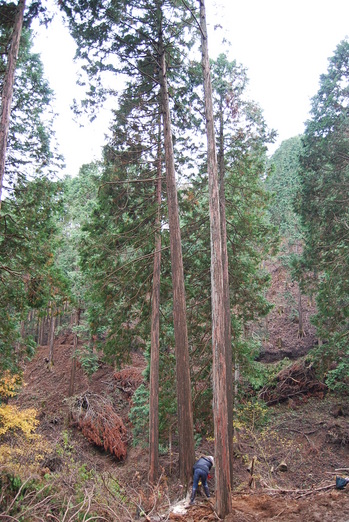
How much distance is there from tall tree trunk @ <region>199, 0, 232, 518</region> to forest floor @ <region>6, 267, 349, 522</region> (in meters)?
0.50

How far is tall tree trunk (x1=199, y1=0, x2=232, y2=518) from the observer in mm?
6242

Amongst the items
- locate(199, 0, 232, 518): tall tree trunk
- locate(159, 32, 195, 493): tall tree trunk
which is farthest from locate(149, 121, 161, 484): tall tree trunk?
locate(199, 0, 232, 518): tall tree trunk

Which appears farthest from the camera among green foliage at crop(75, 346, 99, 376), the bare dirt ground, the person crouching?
green foliage at crop(75, 346, 99, 376)

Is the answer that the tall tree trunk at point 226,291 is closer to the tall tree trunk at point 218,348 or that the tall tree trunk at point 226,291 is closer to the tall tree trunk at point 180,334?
the tall tree trunk at point 180,334

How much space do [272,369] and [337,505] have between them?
15648 millimetres

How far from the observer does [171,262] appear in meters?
8.70

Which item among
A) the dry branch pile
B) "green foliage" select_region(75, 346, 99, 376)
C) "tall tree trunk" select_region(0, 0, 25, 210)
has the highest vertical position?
"tall tree trunk" select_region(0, 0, 25, 210)

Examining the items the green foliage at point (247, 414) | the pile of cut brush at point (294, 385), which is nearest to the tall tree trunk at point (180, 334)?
the green foliage at point (247, 414)

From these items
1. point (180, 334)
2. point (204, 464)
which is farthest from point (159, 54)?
point (204, 464)

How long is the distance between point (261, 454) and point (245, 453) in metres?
1.01

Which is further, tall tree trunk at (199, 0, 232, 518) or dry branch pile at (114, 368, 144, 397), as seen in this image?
dry branch pile at (114, 368, 144, 397)

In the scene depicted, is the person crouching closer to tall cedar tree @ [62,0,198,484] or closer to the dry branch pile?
tall cedar tree @ [62,0,198,484]

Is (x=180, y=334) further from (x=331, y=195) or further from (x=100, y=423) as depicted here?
(x=100, y=423)

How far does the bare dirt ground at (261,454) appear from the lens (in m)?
6.38
